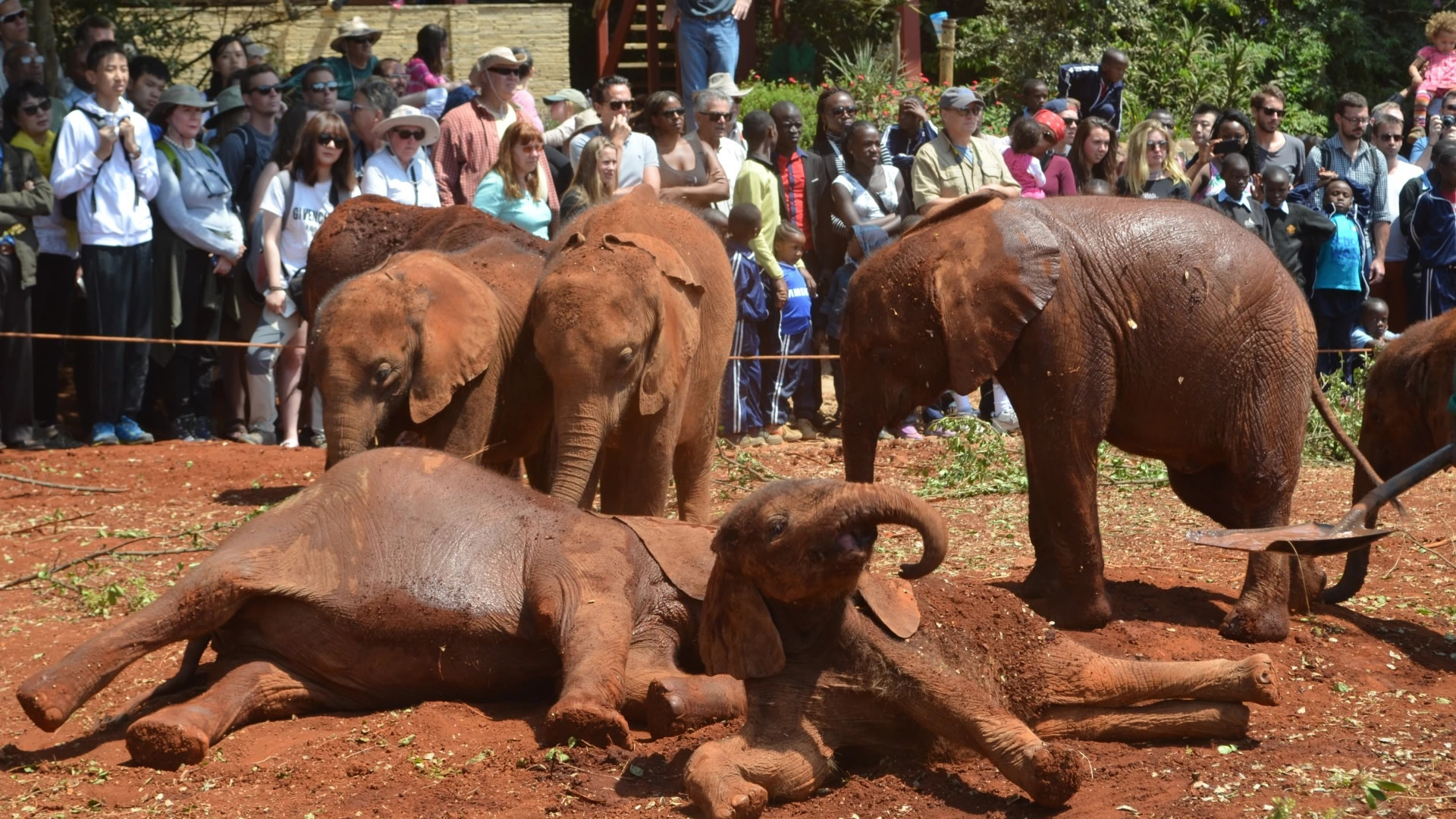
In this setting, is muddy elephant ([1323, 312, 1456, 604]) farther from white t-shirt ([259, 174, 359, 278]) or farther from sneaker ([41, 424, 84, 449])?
sneaker ([41, 424, 84, 449])

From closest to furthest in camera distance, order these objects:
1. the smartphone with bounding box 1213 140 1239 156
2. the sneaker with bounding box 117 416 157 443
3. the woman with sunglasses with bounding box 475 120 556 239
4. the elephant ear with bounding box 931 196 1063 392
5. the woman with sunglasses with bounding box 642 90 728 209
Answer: the elephant ear with bounding box 931 196 1063 392 < the woman with sunglasses with bounding box 475 120 556 239 < the sneaker with bounding box 117 416 157 443 < the woman with sunglasses with bounding box 642 90 728 209 < the smartphone with bounding box 1213 140 1239 156

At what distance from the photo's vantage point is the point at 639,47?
78.1ft

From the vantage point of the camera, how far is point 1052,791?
4984 millimetres

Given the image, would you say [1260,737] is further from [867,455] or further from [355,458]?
[355,458]

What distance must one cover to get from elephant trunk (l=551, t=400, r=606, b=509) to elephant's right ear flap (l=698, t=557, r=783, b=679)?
1.88m

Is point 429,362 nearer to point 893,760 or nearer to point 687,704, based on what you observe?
point 687,704

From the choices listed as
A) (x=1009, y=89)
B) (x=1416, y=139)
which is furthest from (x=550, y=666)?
(x=1009, y=89)

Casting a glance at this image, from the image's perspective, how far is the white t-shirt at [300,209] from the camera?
39.8ft

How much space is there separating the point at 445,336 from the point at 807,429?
251 inches

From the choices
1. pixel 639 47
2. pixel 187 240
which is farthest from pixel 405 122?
pixel 639 47

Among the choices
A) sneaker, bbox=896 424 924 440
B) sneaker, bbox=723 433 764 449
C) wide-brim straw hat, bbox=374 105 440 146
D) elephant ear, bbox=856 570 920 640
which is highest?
wide-brim straw hat, bbox=374 105 440 146

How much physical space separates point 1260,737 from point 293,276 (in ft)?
27.9

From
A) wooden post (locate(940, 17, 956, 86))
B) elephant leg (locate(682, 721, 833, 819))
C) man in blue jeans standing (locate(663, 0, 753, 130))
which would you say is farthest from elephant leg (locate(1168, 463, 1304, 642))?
wooden post (locate(940, 17, 956, 86))

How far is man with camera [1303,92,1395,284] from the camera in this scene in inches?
620
